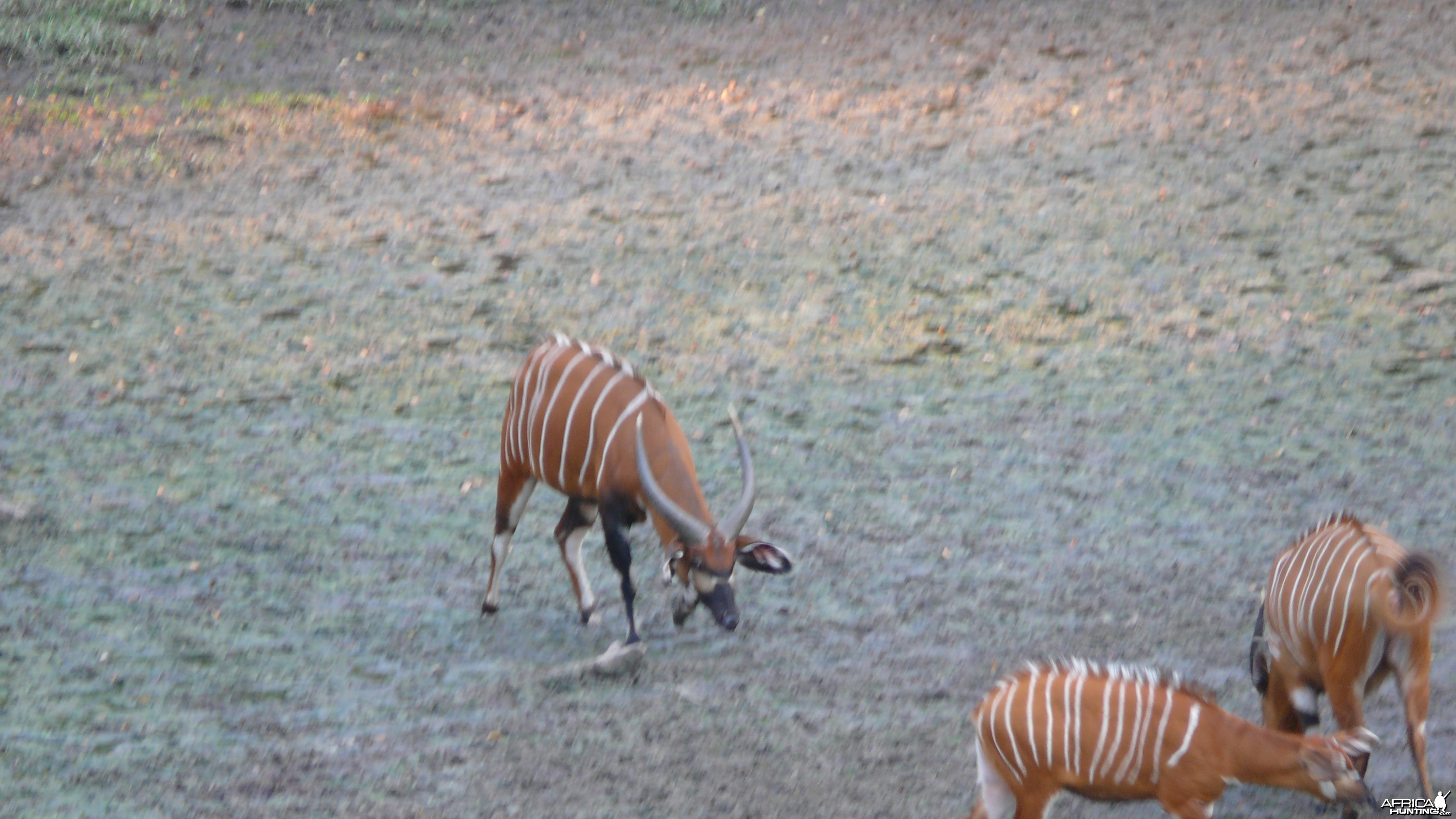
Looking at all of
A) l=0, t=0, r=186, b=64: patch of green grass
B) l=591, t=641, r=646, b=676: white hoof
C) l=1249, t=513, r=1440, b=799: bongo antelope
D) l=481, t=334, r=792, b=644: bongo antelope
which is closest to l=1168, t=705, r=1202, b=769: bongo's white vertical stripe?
l=1249, t=513, r=1440, b=799: bongo antelope

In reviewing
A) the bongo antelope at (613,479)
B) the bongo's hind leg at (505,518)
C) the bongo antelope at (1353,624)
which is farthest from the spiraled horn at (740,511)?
the bongo antelope at (1353,624)

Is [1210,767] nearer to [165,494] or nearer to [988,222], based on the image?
[165,494]

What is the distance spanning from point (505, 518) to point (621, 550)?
0.63 meters

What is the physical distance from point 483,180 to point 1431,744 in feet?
21.7

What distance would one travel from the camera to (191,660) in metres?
5.38

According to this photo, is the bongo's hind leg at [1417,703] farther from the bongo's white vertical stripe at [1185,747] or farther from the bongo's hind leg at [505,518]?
the bongo's hind leg at [505,518]

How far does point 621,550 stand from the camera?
5332mm

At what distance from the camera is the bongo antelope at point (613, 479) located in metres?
5.10

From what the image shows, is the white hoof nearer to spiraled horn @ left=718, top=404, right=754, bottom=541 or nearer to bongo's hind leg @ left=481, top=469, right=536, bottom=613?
spiraled horn @ left=718, top=404, right=754, bottom=541

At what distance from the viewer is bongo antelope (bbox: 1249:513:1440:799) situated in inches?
156

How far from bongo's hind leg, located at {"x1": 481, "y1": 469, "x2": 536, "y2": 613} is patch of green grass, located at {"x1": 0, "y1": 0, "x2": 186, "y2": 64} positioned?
21.8ft

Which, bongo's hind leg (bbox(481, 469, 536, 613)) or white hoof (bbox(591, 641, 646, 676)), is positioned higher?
bongo's hind leg (bbox(481, 469, 536, 613))

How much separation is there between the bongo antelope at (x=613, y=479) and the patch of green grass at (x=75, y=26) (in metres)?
6.59

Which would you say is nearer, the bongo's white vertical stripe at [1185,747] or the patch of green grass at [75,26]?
the bongo's white vertical stripe at [1185,747]
